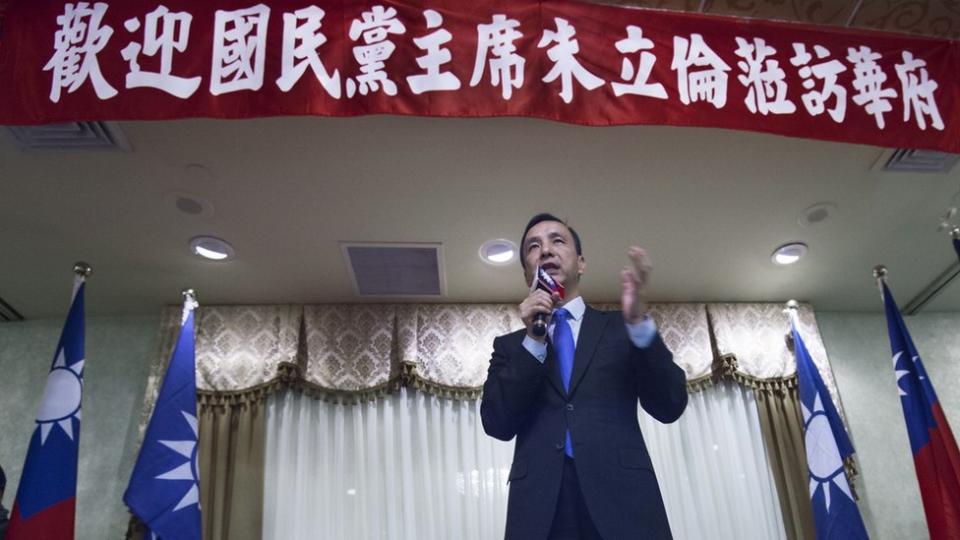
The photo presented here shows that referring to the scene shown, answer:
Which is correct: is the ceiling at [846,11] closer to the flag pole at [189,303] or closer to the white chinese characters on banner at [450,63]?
the white chinese characters on banner at [450,63]

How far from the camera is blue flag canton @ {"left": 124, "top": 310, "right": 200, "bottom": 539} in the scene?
307 centimetres

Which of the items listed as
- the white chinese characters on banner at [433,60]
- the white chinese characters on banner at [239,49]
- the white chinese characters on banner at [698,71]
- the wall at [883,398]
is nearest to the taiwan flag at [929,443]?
the wall at [883,398]

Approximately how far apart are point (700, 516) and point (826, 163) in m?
2.01

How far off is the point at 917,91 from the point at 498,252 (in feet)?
6.67

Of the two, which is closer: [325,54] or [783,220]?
[325,54]

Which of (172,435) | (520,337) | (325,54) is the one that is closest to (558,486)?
(520,337)

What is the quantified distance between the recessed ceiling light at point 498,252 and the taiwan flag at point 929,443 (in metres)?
1.98

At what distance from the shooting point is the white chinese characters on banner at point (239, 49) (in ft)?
7.86

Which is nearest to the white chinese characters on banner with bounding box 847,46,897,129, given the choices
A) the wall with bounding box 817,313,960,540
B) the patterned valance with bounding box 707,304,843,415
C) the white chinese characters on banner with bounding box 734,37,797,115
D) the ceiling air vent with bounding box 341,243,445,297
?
the white chinese characters on banner with bounding box 734,37,797,115

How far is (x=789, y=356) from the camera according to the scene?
4.43 m

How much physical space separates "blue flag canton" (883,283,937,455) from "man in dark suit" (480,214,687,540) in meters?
2.43

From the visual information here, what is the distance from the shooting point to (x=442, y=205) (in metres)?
3.50

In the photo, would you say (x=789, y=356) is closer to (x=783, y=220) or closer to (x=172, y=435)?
(x=783, y=220)

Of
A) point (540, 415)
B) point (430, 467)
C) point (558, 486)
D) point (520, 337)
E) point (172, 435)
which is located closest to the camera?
point (558, 486)
